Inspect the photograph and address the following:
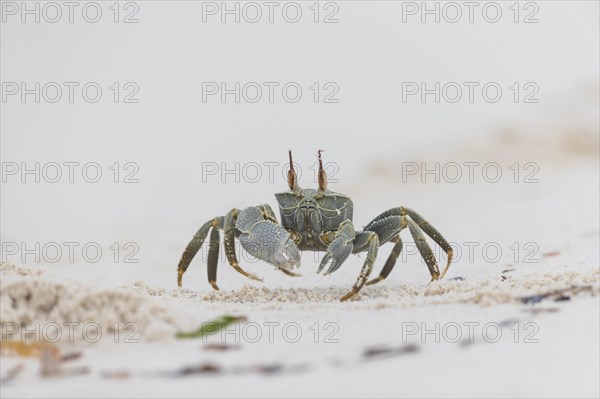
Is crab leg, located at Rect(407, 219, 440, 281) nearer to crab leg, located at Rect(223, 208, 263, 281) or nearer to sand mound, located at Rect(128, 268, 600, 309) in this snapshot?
sand mound, located at Rect(128, 268, 600, 309)

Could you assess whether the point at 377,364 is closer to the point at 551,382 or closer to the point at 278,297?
the point at 551,382

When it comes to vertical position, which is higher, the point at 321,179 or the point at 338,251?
the point at 321,179

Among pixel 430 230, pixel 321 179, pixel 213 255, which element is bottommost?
pixel 213 255

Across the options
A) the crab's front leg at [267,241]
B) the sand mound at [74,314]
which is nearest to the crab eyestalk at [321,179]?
the crab's front leg at [267,241]

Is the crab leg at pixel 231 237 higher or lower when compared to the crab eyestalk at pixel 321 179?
lower

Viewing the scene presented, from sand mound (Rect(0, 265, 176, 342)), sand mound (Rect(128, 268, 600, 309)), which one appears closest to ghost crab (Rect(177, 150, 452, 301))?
sand mound (Rect(128, 268, 600, 309))

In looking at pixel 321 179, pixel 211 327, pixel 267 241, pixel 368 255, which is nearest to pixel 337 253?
pixel 368 255

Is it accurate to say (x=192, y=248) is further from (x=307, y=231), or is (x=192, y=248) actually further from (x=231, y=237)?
(x=307, y=231)

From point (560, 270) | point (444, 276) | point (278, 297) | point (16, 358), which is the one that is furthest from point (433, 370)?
point (444, 276)

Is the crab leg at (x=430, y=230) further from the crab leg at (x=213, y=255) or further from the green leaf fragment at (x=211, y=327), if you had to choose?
the green leaf fragment at (x=211, y=327)
